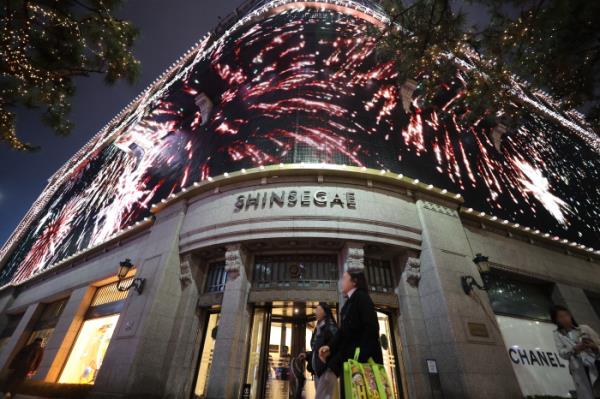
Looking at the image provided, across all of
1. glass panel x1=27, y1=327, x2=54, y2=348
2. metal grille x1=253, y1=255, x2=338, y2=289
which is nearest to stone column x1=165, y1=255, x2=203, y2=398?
metal grille x1=253, y1=255, x2=338, y2=289

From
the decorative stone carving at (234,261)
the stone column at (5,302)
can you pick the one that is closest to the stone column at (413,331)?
the decorative stone carving at (234,261)

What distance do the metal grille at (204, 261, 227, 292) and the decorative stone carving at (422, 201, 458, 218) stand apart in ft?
24.2

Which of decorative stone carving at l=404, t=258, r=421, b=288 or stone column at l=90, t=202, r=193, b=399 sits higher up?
decorative stone carving at l=404, t=258, r=421, b=288

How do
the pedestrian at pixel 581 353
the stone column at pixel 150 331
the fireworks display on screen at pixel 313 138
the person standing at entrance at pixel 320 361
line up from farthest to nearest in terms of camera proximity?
the fireworks display on screen at pixel 313 138, the stone column at pixel 150 331, the pedestrian at pixel 581 353, the person standing at entrance at pixel 320 361

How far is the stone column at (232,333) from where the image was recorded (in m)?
6.81

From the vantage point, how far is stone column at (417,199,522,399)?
6598 millimetres

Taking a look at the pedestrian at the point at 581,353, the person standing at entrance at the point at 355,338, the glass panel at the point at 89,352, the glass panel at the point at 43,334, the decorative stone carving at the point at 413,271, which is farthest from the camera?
the glass panel at the point at 43,334

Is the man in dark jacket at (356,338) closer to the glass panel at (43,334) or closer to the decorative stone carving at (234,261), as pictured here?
the decorative stone carving at (234,261)

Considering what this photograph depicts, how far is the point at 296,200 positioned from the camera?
8445 mm

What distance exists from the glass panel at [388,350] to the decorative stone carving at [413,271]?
4.37 feet

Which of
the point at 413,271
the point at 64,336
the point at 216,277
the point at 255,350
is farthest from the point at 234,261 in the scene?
the point at 64,336

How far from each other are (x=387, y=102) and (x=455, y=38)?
538cm

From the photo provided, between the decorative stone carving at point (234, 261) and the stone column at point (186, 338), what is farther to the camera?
the decorative stone carving at point (234, 261)

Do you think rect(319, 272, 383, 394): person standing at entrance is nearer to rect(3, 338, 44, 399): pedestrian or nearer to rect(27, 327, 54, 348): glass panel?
rect(3, 338, 44, 399): pedestrian
